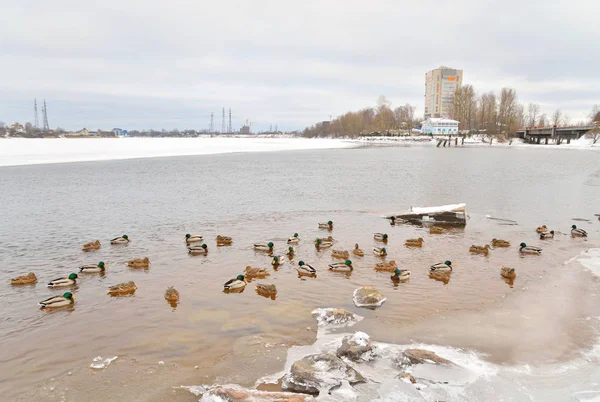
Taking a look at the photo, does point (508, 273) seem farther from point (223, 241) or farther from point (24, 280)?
point (24, 280)

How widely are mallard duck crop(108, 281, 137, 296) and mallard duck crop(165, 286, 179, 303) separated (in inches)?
52.8

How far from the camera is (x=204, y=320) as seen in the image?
34.5 ft

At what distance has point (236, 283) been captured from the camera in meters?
12.7

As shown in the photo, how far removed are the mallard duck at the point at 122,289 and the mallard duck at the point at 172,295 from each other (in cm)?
134

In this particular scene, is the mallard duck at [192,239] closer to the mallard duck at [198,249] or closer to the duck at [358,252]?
the mallard duck at [198,249]

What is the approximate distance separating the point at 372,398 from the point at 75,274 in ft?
33.4

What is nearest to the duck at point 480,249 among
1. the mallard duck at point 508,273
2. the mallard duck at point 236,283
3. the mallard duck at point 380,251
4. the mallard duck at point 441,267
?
the mallard duck at point 508,273

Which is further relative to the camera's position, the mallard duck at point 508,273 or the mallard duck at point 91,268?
the mallard duck at point 91,268

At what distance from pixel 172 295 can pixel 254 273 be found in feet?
9.39

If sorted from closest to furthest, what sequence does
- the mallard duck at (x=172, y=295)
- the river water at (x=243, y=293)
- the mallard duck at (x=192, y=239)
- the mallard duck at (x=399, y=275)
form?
the river water at (x=243, y=293) < the mallard duck at (x=172, y=295) < the mallard duck at (x=399, y=275) < the mallard duck at (x=192, y=239)

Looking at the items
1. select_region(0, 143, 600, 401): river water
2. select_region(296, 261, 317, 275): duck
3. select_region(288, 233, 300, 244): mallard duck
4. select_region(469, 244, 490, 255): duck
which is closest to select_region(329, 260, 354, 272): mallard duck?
select_region(0, 143, 600, 401): river water

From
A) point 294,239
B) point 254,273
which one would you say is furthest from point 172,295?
point 294,239

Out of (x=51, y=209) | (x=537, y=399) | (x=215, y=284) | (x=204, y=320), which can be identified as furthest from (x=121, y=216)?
(x=537, y=399)

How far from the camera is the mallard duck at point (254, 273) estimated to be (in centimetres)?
1363
